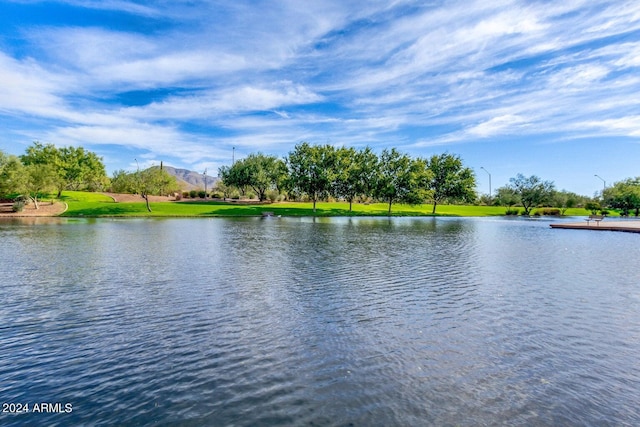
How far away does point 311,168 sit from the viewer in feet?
277

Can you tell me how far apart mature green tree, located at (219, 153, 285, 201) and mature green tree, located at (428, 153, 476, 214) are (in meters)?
45.6

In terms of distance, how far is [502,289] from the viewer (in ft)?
48.9

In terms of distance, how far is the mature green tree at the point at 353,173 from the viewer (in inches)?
3386

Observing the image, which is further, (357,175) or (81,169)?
(81,169)

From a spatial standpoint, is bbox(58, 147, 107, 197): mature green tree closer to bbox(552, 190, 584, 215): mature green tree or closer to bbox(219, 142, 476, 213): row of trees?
bbox(219, 142, 476, 213): row of trees

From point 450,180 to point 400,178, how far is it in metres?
19.4

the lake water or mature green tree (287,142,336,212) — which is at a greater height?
mature green tree (287,142,336,212)

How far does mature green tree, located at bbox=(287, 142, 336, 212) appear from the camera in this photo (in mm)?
83062

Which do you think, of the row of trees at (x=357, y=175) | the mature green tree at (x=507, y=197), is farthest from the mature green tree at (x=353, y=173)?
the mature green tree at (x=507, y=197)

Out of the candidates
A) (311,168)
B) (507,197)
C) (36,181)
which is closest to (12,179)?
(36,181)

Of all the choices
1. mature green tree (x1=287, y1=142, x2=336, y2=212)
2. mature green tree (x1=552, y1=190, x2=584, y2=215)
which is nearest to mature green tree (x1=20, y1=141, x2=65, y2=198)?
mature green tree (x1=287, y1=142, x2=336, y2=212)

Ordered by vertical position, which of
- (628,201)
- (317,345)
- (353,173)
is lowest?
(317,345)

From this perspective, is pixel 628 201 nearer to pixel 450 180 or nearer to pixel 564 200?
pixel 564 200

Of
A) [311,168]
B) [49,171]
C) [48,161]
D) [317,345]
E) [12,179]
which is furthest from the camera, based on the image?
[48,161]
